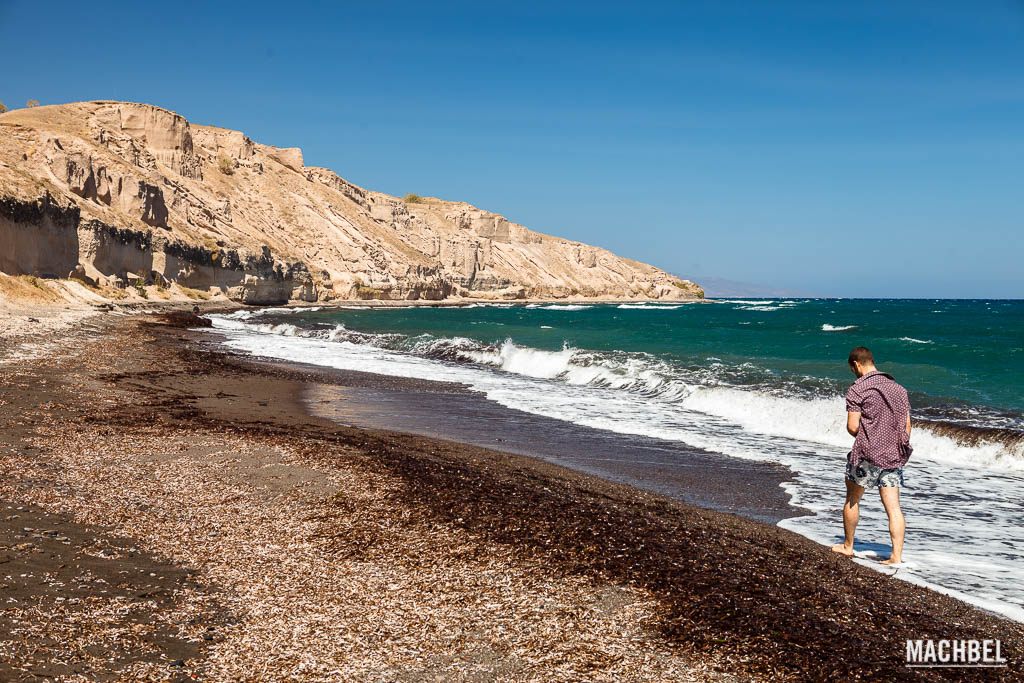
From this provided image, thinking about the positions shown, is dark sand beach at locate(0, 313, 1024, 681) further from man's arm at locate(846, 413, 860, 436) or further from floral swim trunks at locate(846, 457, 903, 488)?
man's arm at locate(846, 413, 860, 436)

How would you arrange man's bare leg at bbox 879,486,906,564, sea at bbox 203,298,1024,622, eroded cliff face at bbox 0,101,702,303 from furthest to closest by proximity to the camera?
eroded cliff face at bbox 0,101,702,303 < sea at bbox 203,298,1024,622 < man's bare leg at bbox 879,486,906,564

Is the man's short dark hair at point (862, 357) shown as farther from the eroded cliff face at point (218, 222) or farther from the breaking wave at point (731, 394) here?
the eroded cliff face at point (218, 222)

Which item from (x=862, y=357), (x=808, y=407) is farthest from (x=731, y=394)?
(x=862, y=357)

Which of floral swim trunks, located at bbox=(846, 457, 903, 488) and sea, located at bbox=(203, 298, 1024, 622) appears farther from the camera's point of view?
sea, located at bbox=(203, 298, 1024, 622)

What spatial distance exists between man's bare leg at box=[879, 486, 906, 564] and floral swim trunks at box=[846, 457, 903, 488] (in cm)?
6

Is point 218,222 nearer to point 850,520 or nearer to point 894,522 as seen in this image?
point 850,520

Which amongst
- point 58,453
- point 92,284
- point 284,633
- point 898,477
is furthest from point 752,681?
point 92,284

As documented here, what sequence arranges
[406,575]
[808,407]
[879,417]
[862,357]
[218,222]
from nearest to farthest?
[406,575] → [879,417] → [862,357] → [808,407] → [218,222]

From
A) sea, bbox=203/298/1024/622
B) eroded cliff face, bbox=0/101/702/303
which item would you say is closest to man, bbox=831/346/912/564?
sea, bbox=203/298/1024/622

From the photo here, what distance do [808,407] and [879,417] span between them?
333 inches

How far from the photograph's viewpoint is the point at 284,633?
3906 millimetres

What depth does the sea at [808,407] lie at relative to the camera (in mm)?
6449

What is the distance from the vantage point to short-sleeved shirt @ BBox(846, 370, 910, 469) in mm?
5824

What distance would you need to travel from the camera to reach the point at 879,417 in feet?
19.2
